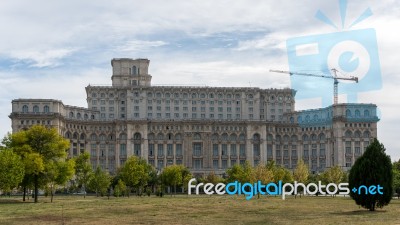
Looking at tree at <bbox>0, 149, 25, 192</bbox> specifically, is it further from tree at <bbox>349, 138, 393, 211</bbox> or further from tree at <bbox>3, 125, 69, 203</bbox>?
tree at <bbox>349, 138, 393, 211</bbox>

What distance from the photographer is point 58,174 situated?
11212 centimetres

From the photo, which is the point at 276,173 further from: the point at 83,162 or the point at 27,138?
the point at 27,138

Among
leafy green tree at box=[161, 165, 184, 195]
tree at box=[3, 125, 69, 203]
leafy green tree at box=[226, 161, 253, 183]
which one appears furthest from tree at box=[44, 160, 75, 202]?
leafy green tree at box=[161, 165, 184, 195]

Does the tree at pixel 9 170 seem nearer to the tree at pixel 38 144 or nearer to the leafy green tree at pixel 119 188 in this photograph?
the tree at pixel 38 144

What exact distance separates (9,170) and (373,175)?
55749 mm

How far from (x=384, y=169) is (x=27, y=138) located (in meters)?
67.8

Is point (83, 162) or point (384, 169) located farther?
point (83, 162)

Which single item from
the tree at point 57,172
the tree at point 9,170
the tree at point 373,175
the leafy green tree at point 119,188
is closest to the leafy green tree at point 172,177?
the leafy green tree at point 119,188

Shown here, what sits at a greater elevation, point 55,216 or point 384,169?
point 384,169

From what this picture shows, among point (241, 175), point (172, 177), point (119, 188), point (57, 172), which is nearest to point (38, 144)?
point (57, 172)

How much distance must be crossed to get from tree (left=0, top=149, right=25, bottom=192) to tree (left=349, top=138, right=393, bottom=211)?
5296cm

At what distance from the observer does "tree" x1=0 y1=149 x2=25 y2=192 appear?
93750 millimetres

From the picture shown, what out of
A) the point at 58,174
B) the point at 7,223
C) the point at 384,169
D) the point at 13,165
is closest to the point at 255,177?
the point at 58,174

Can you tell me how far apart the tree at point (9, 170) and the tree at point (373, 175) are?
2085 inches
